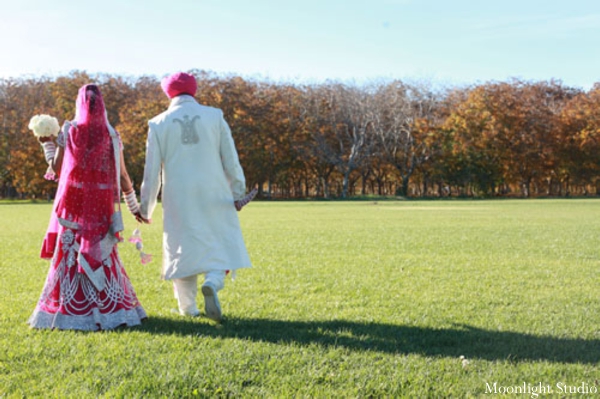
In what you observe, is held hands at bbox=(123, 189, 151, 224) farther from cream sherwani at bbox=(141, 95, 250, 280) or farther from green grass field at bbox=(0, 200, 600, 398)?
green grass field at bbox=(0, 200, 600, 398)

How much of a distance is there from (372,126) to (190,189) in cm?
4807

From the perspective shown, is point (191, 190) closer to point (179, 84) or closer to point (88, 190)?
point (88, 190)

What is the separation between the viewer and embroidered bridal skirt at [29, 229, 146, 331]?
15.7 feet

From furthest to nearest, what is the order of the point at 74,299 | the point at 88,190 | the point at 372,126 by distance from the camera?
the point at 372,126
the point at 88,190
the point at 74,299

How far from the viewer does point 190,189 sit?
199 inches

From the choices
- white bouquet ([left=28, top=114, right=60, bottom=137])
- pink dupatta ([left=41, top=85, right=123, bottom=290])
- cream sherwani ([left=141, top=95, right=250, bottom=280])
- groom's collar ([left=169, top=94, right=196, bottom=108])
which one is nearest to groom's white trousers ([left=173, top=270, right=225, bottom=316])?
cream sherwani ([left=141, top=95, right=250, bottom=280])

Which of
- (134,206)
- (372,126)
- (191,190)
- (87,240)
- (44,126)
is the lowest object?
(87,240)

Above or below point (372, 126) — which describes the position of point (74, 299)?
below

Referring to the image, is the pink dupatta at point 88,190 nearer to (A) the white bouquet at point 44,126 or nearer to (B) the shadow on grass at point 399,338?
(A) the white bouquet at point 44,126

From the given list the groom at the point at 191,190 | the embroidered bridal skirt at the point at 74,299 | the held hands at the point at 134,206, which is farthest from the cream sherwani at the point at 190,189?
the embroidered bridal skirt at the point at 74,299

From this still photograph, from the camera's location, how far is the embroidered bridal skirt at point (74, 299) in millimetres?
4781

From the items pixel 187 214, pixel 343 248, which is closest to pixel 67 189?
pixel 187 214

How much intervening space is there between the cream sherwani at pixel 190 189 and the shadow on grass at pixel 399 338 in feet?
1.60

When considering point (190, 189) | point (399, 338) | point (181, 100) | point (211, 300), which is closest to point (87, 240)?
point (190, 189)
